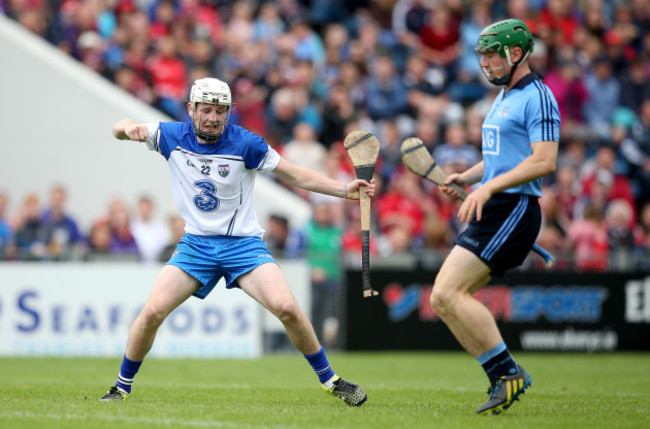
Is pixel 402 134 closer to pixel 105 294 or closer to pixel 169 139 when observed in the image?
pixel 105 294

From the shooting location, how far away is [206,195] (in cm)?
747

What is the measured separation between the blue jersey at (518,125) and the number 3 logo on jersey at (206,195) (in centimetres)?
196

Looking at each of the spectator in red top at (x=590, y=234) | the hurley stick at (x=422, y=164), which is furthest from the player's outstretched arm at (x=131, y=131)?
the spectator in red top at (x=590, y=234)

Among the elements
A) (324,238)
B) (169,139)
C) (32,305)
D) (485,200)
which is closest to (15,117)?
(32,305)

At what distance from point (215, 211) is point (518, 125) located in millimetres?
2278

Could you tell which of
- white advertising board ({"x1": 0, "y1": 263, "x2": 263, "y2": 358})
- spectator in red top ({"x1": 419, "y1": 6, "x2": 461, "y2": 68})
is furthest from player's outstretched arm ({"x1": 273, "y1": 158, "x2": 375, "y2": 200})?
spectator in red top ({"x1": 419, "y1": 6, "x2": 461, "y2": 68})

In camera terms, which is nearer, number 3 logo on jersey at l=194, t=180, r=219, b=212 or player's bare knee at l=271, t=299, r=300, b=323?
player's bare knee at l=271, t=299, r=300, b=323

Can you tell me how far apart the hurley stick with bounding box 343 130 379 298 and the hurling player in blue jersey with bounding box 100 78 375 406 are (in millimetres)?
114

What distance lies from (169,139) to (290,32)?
459 inches

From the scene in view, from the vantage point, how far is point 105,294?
45.0 feet

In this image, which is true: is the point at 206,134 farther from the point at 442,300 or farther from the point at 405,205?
the point at 405,205

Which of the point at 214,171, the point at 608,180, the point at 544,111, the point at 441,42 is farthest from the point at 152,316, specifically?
the point at 441,42

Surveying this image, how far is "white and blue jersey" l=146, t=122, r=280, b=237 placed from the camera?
24.5ft

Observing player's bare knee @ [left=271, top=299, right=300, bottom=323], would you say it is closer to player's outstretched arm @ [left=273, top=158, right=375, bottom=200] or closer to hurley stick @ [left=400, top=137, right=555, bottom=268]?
player's outstretched arm @ [left=273, top=158, right=375, bottom=200]
